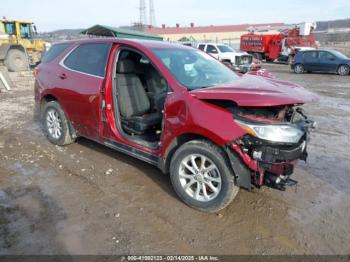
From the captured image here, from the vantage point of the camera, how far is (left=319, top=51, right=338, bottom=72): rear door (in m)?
17.8

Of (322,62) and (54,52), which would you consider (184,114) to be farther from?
(322,62)

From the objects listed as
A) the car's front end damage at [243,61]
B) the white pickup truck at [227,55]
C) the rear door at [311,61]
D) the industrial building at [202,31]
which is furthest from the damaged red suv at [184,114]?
the industrial building at [202,31]

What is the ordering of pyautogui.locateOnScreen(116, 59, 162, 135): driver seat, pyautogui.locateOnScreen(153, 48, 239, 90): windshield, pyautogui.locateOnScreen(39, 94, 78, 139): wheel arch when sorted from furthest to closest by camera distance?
1. pyautogui.locateOnScreen(39, 94, 78, 139): wheel arch
2. pyautogui.locateOnScreen(116, 59, 162, 135): driver seat
3. pyautogui.locateOnScreen(153, 48, 239, 90): windshield

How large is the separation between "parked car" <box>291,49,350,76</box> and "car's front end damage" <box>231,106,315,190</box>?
1670 cm

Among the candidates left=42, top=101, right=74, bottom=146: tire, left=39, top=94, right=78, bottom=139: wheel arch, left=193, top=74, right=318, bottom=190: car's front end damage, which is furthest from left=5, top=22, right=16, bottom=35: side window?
left=193, top=74, right=318, bottom=190: car's front end damage

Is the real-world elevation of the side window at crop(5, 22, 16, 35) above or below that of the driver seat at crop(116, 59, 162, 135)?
above

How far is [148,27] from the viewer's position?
67938 millimetres

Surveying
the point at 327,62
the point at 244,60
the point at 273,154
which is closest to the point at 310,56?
the point at 327,62

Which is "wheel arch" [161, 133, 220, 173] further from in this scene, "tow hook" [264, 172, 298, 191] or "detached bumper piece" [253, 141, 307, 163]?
"tow hook" [264, 172, 298, 191]

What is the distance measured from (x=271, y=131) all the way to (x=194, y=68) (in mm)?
1570

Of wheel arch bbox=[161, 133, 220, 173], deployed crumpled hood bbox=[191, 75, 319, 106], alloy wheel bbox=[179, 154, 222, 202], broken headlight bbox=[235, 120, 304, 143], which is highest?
deployed crumpled hood bbox=[191, 75, 319, 106]

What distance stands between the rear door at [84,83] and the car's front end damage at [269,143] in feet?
7.18

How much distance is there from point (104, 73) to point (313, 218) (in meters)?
3.18

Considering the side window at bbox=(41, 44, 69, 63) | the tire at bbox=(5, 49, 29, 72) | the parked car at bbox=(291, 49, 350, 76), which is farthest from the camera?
the tire at bbox=(5, 49, 29, 72)
